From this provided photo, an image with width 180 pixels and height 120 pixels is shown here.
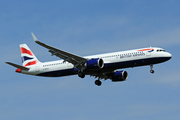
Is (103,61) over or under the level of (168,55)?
under

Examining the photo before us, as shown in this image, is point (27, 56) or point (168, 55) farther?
point (27, 56)

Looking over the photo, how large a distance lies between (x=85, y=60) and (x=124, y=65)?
238 inches

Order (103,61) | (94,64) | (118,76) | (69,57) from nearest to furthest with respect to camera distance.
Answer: (94,64)
(69,57)
(103,61)
(118,76)

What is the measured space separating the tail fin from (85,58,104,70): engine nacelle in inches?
537

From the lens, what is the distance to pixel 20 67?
188 feet

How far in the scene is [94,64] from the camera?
163 feet

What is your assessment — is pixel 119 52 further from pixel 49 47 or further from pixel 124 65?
pixel 49 47

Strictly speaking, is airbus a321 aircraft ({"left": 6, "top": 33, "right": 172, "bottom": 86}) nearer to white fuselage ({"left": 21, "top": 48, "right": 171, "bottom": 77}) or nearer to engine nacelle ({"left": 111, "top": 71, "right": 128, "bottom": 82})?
white fuselage ({"left": 21, "top": 48, "right": 171, "bottom": 77})

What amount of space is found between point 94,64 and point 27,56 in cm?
1723

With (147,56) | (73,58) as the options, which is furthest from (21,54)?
(147,56)

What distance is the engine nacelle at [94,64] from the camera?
49656 millimetres

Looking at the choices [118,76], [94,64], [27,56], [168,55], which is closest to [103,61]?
[94,64]

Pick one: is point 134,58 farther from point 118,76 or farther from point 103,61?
point 118,76

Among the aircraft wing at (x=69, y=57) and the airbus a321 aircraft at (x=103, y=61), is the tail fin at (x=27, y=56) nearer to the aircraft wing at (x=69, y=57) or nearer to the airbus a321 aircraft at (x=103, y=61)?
the airbus a321 aircraft at (x=103, y=61)
